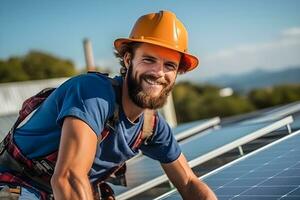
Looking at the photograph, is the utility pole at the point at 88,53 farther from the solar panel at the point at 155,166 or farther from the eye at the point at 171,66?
the eye at the point at 171,66

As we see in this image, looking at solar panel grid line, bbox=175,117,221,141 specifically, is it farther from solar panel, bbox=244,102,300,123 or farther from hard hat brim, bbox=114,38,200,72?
hard hat brim, bbox=114,38,200,72

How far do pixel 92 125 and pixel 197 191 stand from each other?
3.80 feet

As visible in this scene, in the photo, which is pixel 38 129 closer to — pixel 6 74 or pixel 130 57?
pixel 130 57

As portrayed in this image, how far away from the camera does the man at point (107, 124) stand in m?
2.43

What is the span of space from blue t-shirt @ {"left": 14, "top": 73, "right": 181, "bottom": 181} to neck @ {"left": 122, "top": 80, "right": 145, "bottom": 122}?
0.14 feet

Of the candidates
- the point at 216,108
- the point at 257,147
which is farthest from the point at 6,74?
the point at 257,147

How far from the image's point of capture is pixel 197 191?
3.28 metres

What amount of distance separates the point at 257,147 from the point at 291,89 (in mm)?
29240

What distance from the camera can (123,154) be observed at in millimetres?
3084

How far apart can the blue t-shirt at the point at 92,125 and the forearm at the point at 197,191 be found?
238 mm

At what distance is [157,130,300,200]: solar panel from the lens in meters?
3.49

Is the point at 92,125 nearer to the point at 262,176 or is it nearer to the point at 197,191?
the point at 197,191

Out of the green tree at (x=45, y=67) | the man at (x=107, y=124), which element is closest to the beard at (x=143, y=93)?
the man at (x=107, y=124)

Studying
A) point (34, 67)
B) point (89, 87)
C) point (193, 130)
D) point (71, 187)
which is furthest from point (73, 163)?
point (34, 67)
